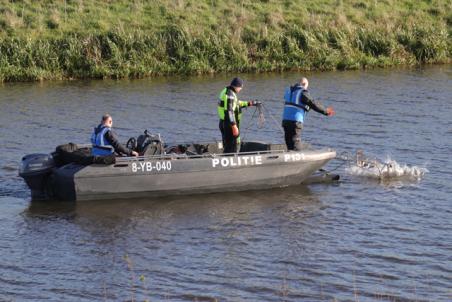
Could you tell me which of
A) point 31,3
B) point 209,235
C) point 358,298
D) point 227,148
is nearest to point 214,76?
point 31,3

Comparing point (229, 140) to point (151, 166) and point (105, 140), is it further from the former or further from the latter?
point (105, 140)

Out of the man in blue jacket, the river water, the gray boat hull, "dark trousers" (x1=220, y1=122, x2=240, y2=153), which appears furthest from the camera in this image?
the man in blue jacket

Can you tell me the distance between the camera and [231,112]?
54.1 ft

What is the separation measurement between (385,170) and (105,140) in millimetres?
5496

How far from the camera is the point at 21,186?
17.0 metres

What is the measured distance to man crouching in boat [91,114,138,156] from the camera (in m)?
15.6

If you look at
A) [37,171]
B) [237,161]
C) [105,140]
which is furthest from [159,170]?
[37,171]

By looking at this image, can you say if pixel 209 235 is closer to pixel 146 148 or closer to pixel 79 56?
pixel 146 148

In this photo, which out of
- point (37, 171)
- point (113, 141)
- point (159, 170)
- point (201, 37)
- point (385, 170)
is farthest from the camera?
point (201, 37)

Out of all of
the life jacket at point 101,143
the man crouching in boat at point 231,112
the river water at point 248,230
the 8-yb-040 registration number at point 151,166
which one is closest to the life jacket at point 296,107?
the man crouching in boat at point 231,112

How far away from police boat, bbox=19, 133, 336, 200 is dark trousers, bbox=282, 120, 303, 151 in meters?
0.17

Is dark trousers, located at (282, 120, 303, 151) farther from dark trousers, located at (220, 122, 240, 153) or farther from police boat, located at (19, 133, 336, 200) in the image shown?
dark trousers, located at (220, 122, 240, 153)

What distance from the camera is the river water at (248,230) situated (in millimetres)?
12062

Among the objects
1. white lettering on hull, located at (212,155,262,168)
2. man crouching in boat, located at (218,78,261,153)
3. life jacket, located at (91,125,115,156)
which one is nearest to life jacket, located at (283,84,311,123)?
man crouching in boat, located at (218,78,261,153)
